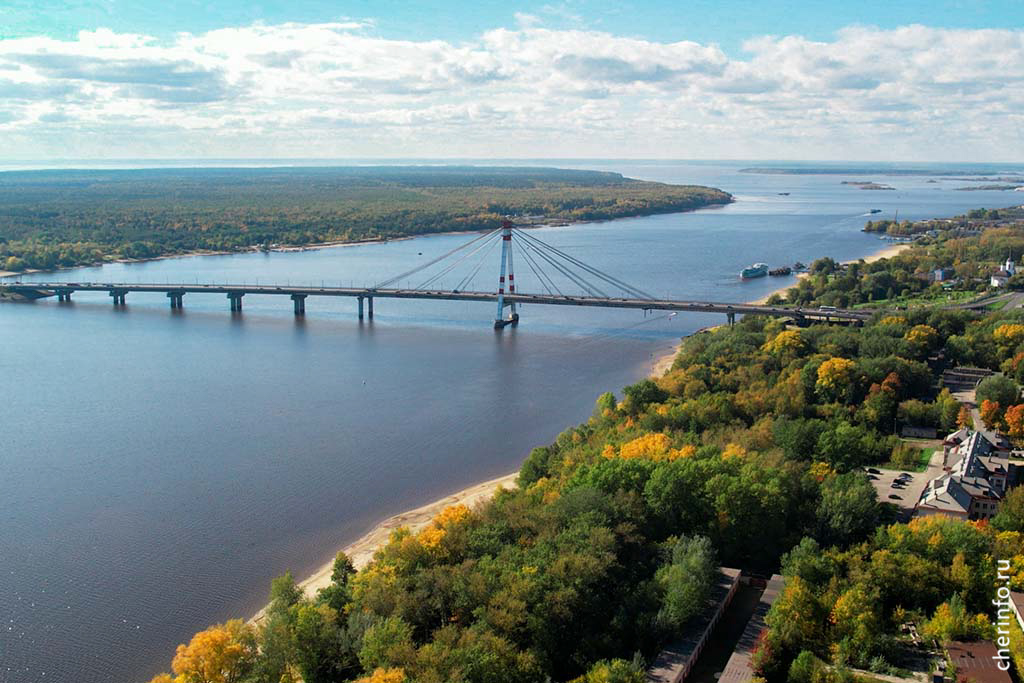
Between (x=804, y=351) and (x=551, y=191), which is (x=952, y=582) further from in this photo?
(x=551, y=191)

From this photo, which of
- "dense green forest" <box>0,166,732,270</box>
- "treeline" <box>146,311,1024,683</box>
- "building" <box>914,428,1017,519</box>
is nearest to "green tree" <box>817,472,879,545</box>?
"treeline" <box>146,311,1024,683</box>

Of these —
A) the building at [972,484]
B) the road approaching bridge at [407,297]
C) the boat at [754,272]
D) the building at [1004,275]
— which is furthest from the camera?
the boat at [754,272]

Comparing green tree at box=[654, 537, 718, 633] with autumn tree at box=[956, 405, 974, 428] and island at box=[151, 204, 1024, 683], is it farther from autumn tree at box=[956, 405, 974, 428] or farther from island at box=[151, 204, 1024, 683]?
autumn tree at box=[956, 405, 974, 428]

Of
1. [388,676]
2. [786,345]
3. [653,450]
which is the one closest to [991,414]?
[786,345]

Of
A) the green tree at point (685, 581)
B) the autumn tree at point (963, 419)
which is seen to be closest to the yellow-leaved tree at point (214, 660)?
the green tree at point (685, 581)

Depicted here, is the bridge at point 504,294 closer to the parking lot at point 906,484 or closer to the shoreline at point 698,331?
the shoreline at point 698,331
